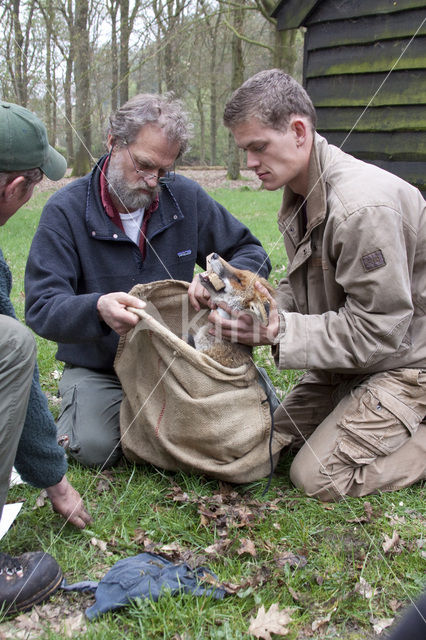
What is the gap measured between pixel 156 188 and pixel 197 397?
136 cm

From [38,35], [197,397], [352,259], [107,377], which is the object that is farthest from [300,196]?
[38,35]

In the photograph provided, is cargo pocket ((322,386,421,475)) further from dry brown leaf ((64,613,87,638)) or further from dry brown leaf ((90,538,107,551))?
dry brown leaf ((64,613,87,638))

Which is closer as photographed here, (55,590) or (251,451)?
(55,590)

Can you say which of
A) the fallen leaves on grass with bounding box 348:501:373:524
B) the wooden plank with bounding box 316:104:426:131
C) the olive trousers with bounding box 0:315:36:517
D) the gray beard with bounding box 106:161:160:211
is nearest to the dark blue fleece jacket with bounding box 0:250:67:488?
the olive trousers with bounding box 0:315:36:517

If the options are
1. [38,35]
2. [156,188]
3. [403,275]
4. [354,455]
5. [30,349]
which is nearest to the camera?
[30,349]

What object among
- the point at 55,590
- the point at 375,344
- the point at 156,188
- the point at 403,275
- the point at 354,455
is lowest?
the point at 55,590

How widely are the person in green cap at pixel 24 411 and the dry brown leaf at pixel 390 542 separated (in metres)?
1.38

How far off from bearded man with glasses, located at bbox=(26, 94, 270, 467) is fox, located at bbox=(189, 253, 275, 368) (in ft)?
0.36

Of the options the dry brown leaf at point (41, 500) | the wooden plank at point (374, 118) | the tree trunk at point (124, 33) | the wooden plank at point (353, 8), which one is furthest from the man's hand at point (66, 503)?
the tree trunk at point (124, 33)

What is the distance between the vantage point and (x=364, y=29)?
6270mm

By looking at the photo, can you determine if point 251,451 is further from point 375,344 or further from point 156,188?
point 156,188

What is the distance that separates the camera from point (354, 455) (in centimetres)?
303

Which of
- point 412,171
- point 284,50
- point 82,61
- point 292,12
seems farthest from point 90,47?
point 412,171

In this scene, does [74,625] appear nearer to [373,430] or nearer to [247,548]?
[247,548]
